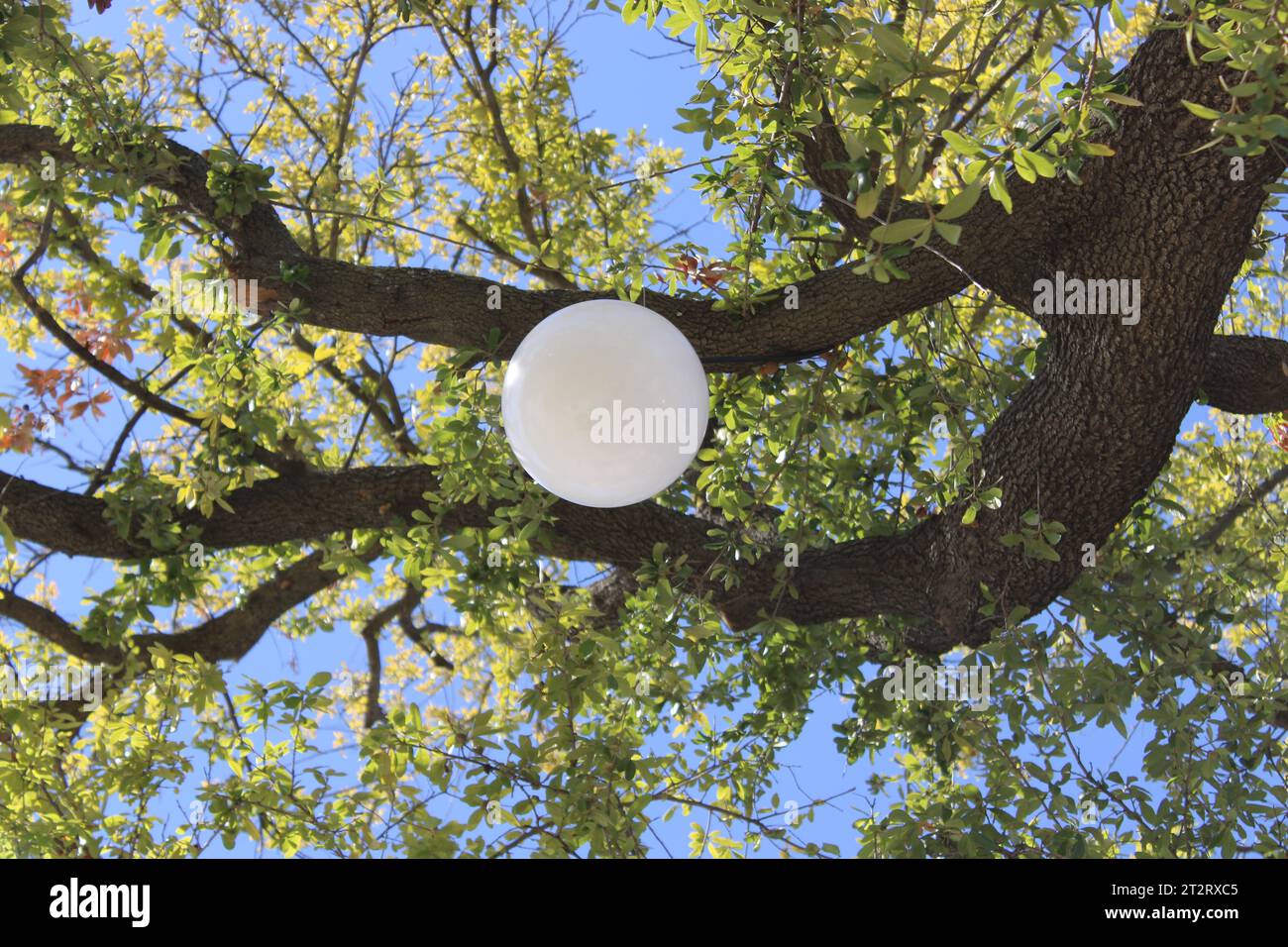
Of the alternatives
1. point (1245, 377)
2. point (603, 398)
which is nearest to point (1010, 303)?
point (1245, 377)

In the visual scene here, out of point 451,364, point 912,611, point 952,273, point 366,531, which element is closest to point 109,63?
point 451,364

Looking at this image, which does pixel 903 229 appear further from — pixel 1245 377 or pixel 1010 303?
pixel 1245 377

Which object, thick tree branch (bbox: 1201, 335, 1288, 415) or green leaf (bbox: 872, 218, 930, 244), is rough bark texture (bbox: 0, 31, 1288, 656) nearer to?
thick tree branch (bbox: 1201, 335, 1288, 415)

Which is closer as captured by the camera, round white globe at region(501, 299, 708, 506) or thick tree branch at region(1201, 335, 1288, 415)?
round white globe at region(501, 299, 708, 506)

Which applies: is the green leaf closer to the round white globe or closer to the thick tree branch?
the round white globe

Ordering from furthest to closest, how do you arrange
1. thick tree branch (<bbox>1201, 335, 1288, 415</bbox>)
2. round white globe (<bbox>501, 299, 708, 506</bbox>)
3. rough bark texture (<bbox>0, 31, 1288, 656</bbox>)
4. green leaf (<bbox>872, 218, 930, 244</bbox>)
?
thick tree branch (<bbox>1201, 335, 1288, 415</bbox>) < rough bark texture (<bbox>0, 31, 1288, 656</bbox>) < round white globe (<bbox>501, 299, 708, 506</bbox>) < green leaf (<bbox>872, 218, 930, 244</bbox>)

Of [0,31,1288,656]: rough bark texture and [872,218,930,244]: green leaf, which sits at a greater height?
[0,31,1288,656]: rough bark texture

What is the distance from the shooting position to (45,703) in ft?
11.3

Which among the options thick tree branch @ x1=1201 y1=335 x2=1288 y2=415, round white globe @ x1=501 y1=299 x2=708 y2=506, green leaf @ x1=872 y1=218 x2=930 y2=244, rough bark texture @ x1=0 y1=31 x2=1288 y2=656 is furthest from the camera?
thick tree branch @ x1=1201 y1=335 x2=1288 y2=415

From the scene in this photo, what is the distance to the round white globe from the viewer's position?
6.84 ft

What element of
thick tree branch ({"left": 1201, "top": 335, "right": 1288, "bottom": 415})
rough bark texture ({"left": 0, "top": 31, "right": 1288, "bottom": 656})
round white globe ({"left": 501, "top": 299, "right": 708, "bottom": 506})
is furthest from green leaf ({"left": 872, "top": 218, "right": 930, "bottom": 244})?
thick tree branch ({"left": 1201, "top": 335, "right": 1288, "bottom": 415})

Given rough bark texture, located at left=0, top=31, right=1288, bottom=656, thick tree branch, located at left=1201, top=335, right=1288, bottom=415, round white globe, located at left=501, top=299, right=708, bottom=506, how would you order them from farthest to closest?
thick tree branch, located at left=1201, top=335, right=1288, bottom=415, rough bark texture, located at left=0, top=31, right=1288, bottom=656, round white globe, located at left=501, top=299, right=708, bottom=506

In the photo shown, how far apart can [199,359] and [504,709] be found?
2440 millimetres

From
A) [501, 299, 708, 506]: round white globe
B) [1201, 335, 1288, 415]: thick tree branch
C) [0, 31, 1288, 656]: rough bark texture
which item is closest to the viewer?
[501, 299, 708, 506]: round white globe
